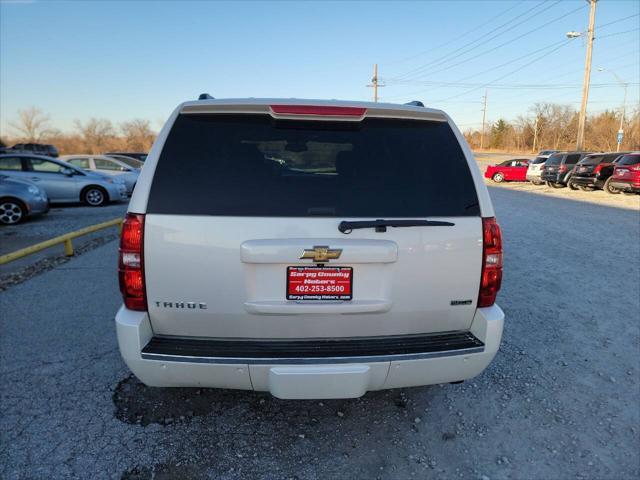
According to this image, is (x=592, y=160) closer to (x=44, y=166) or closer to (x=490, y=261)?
(x=490, y=261)

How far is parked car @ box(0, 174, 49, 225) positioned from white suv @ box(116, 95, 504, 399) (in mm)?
10318

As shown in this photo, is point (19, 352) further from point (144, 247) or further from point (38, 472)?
point (144, 247)

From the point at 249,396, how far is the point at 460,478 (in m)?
1.52

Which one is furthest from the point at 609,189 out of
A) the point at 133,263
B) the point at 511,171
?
the point at 133,263

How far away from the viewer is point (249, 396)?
3008mm

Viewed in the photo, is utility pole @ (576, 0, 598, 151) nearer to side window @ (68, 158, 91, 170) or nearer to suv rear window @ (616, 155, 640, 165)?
suv rear window @ (616, 155, 640, 165)

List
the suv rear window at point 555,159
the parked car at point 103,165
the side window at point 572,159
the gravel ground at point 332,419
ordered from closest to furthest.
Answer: the gravel ground at point 332,419 → the parked car at point 103,165 → the side window at point 572,159 → the suv rear window at point 555,159

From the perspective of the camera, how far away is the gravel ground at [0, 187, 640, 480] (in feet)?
7.63

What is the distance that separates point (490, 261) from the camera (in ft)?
7.55

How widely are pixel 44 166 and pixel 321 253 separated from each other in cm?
1414

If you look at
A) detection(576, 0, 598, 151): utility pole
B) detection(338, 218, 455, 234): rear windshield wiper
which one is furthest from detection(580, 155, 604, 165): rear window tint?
detection(338, 218, 455, 234): rear windshield wiper

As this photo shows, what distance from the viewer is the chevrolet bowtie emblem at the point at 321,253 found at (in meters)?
2.08

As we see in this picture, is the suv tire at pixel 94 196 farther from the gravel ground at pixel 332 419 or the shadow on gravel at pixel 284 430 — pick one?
the shadow on gravel at pixel 284 430

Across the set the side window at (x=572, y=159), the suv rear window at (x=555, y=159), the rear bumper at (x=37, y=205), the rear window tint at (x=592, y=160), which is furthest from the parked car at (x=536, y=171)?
the rear bumper at (x=37, y=205)
